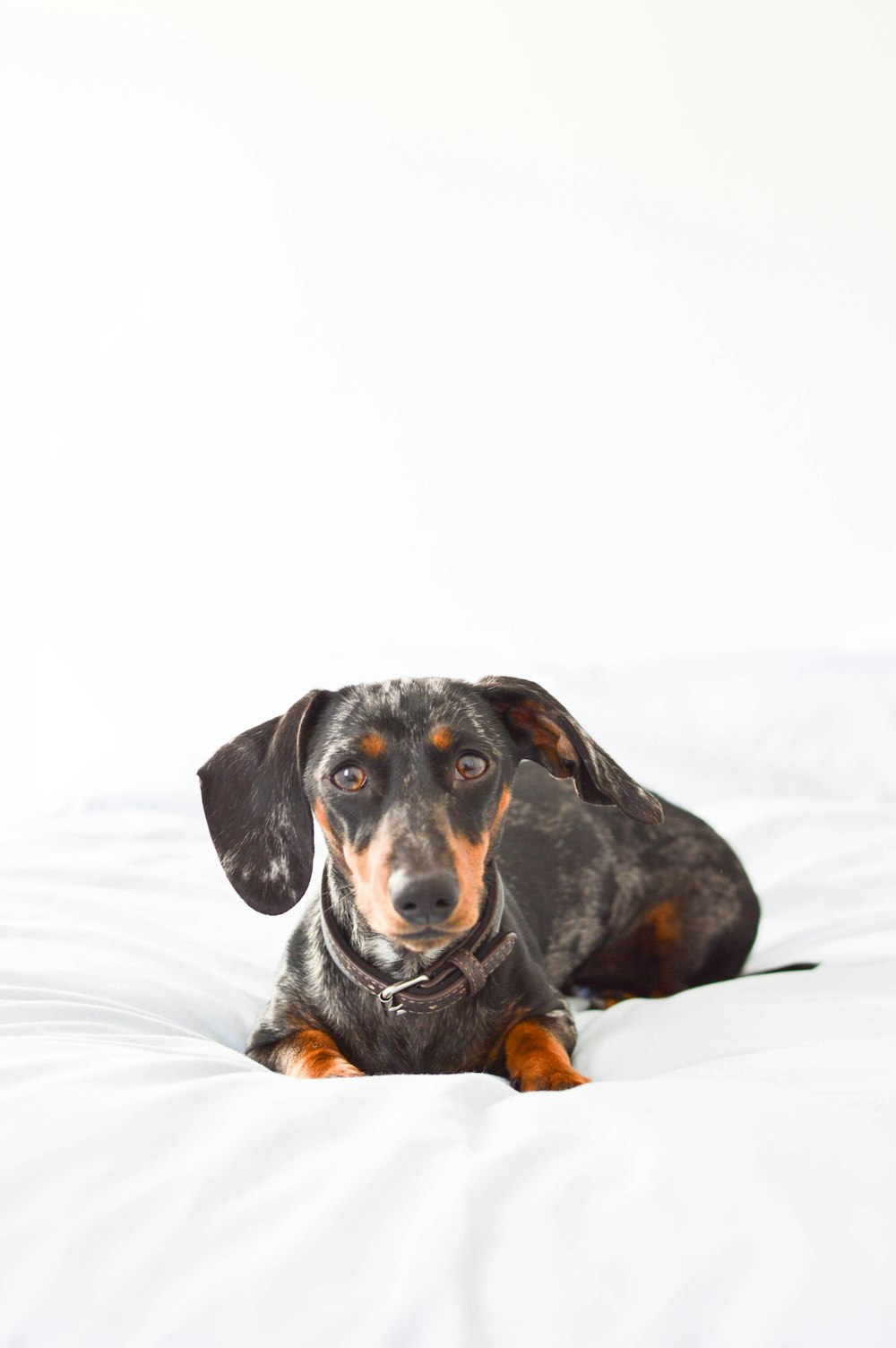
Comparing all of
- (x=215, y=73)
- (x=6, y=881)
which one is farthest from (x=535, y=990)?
(x=215, y=73)

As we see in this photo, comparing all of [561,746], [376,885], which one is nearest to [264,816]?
[376,885]

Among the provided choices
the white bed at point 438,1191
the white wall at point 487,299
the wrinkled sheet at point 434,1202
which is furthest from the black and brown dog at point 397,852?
the white wall at point 487,299

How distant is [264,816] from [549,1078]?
1.90ft

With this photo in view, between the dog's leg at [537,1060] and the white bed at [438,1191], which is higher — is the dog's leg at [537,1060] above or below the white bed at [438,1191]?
below

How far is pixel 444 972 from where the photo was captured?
74.8 inches

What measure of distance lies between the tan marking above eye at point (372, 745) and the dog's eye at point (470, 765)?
12 cm

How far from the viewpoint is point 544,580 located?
4668mm

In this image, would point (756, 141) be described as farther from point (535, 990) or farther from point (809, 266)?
point (535, 990)

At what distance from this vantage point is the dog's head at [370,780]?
1794 millimetres

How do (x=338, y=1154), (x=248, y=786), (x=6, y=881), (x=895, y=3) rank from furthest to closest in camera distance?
(x=895, y=3), (x=6, y=881), (x=248, y=786), (x=338, y=1154)

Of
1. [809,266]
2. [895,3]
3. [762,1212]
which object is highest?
[895,3]

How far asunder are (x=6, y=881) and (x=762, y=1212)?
1877 millimetres

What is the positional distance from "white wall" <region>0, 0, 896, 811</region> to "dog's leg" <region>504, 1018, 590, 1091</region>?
270 centimetres

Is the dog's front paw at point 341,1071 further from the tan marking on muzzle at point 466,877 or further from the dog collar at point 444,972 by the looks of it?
the tan marking on muzzle at point 466,877
